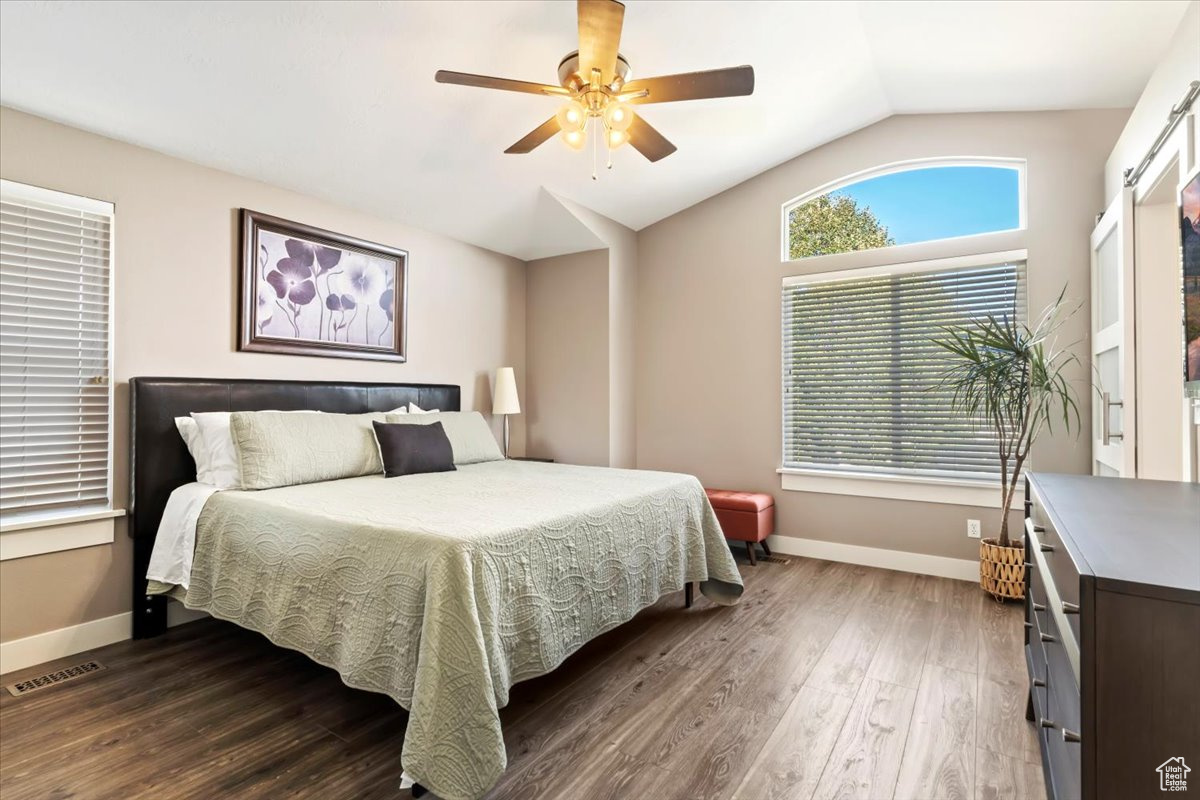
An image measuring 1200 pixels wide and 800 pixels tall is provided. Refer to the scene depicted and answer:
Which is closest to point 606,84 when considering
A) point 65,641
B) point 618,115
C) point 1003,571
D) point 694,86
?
point 618,115

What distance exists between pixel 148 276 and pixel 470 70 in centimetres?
191

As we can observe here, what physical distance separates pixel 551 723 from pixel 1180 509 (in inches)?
75.8

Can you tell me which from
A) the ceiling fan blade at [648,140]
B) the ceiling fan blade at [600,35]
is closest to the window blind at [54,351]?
the ceiling fan blade at [600,35]

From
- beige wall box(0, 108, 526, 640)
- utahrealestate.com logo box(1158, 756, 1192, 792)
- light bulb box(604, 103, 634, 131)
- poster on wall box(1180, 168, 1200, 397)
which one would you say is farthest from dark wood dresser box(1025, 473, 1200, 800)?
beige wall box(0, 108, 526, 640)

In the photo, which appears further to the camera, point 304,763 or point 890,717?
point 890,717

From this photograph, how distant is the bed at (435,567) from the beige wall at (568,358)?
1.48 meters

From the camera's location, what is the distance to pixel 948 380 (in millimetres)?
3701

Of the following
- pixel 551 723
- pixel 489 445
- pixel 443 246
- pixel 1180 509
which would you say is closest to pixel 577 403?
pixel 489 445

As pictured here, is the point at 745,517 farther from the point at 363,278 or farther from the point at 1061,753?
the point at 363,278

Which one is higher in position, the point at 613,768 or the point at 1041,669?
the point at 1041,669

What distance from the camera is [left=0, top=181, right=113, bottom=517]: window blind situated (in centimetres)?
245

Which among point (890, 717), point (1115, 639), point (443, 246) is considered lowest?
point (890, 717)

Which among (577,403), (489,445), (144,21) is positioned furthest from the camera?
(577,403)

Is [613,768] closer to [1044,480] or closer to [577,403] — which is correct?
[1044,480]
